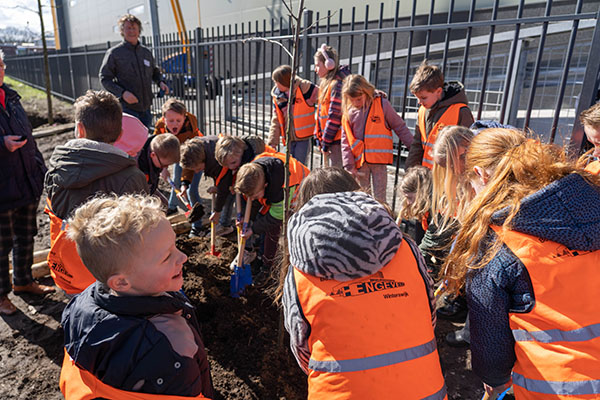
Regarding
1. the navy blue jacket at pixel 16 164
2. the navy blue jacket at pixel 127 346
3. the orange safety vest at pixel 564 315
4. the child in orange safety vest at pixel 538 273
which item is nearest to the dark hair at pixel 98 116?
the navy blue jacket at pixel 16 164

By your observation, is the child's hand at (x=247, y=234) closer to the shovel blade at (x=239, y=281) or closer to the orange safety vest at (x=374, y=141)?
the shovel blade at (x=239, y=281)

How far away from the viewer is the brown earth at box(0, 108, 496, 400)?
2.20m

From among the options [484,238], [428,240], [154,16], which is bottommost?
[428,240]

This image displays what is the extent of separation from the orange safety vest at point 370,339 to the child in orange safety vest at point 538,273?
10.8 inches

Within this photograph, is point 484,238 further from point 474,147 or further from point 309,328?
point 309,328

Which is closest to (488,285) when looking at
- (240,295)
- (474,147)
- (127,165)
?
(474,147)

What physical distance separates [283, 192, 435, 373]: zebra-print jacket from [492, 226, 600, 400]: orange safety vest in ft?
1.45

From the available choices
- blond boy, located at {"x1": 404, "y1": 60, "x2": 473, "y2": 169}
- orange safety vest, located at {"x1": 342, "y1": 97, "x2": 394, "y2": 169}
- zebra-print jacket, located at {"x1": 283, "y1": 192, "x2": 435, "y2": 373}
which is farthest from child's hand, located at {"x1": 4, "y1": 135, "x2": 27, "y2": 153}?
blond boy, located at {"x1": 404, "y1": 60, "x2": 473, "y2": 169}

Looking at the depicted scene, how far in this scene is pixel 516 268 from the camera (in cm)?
126

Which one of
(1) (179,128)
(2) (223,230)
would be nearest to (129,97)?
(1) (179,128)

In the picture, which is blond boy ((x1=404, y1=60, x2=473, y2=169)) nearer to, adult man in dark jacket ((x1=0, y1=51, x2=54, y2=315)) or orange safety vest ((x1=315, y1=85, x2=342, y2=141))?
orange safety vest ((x1=315, y1=85, x2=342, y2=141))

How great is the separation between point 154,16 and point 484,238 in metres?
12.0

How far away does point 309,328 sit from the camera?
1.34m

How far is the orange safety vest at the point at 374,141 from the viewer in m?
3.69
